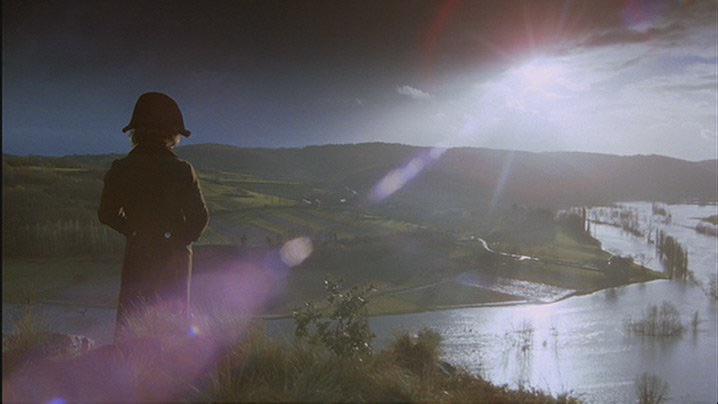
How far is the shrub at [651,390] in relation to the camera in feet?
58.2

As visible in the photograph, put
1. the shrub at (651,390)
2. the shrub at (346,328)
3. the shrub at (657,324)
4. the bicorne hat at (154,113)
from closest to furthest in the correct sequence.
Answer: the bicorne hat at (154,113)
the shrub at (346,328)
the shrub at (651,390)
the shrub at (657,324)

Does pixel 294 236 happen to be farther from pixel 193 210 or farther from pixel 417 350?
pixel 193 210

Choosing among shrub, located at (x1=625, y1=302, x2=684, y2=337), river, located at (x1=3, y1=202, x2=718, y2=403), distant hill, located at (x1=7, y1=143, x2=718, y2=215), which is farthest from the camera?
distant hill, located at (x1=7, y1=143, x2=718, y2=215)

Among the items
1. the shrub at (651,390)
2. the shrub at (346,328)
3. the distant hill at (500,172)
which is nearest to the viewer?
the shrub at (346,328)

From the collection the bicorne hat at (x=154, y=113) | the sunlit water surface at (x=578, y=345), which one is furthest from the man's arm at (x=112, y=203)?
the sunlit water surface at (x=578, y=345)

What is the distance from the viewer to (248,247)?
34312 mm

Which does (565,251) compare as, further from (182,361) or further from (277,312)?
(182,361)

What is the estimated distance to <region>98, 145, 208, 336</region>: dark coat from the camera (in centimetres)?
609

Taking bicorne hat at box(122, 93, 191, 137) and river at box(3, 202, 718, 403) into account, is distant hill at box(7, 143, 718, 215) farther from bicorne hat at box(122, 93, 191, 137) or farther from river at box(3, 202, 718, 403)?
bicorne hat at box(122, 93, 191, 137)

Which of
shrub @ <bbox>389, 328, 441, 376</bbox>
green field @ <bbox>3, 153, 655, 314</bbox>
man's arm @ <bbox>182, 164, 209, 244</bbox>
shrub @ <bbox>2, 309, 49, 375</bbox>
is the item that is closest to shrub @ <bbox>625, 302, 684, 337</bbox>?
green field @ <bbox>3, 153, 655, 314</bbox>

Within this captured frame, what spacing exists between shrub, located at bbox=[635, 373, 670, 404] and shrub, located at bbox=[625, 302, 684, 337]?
8617mm

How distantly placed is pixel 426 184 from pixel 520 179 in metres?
40.7

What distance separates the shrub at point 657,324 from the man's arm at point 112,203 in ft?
90.4

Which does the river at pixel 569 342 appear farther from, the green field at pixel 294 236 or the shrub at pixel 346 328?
A: the shrub at pixel 346 328
